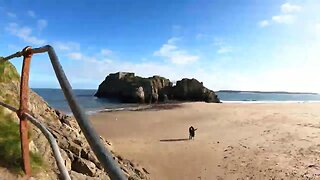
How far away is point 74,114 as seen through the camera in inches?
62.6

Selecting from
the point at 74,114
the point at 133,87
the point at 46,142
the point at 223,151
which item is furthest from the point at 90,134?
the point at 133,87

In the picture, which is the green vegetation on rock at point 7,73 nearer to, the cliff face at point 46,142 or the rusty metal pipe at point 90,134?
the cliff face at point 46,142

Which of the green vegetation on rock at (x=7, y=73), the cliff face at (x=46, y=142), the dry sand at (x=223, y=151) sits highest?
the green vegetation on rock at (x=7, y=73)

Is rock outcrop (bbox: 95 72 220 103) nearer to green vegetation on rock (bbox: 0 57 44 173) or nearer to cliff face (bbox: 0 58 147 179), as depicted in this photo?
cliff face (bbox: 0 58 147 179)

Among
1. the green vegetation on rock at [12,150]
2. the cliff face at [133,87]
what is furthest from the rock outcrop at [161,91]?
the green vegetation on rock at [12,150]

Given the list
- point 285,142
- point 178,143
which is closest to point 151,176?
point 178,143

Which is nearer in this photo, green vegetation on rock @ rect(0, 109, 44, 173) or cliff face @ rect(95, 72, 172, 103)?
green vegetation on rock @ rect(0, 109, 44, 173)

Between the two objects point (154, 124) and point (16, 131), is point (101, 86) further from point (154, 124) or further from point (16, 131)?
point (16, 131)

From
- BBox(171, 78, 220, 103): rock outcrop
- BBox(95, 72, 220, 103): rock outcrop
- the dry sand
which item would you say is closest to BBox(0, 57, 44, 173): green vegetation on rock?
the dry sand

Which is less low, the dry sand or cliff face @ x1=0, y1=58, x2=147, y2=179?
cliff face @ x1=0, y1=58, x2=147, y2=179

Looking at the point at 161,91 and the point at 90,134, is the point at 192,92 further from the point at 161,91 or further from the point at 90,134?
the point at 90,134

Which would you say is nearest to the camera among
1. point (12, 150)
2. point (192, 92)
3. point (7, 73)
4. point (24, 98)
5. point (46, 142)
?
point (24, 98)

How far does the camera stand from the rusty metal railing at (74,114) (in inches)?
53.4

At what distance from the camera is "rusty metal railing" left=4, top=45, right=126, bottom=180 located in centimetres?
136
